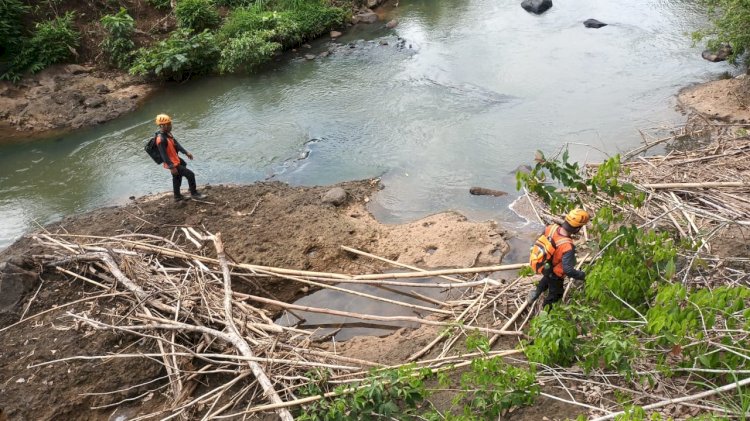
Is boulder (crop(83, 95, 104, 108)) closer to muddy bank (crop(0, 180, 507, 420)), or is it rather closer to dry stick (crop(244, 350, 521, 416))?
muddy bank (crop(0, 180, 507, 420))

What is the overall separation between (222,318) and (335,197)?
12.1ft

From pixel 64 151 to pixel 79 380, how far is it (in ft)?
30.3

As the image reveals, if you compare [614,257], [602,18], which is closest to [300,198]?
[614,257]

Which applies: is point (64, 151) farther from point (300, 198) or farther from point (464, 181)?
point (464, 181)

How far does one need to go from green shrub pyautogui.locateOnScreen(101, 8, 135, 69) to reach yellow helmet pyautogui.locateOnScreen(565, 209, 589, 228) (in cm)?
1529

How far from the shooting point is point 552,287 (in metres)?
5.55

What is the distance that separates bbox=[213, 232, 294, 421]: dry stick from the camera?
5093mm

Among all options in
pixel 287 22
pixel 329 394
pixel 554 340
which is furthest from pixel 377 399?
pixel 287 22

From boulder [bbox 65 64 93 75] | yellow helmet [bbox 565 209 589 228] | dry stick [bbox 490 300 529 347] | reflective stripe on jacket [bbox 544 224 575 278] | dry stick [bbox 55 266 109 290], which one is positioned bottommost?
dry stick [bbox 490 300 529 347]

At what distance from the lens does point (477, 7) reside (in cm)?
1948

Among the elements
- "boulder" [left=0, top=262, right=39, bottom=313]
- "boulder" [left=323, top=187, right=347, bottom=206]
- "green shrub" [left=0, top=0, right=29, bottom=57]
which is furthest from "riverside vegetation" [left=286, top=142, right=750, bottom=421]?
"green shrub" [left=0, top=0, right=29, bottom=57]

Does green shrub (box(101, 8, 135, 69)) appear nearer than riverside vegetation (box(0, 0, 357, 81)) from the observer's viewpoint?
No

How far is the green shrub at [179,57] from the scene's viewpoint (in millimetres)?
15664

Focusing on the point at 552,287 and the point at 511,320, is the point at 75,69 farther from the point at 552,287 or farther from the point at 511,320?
the point at 552,287
